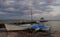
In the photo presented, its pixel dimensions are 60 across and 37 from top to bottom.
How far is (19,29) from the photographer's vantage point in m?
2.05

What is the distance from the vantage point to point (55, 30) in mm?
2047

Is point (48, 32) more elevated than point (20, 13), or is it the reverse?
point (20, 13)

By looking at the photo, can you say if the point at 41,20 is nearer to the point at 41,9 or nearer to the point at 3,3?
the point at 41,9

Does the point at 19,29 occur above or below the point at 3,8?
below

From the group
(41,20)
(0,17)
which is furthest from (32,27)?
A: (0,17)

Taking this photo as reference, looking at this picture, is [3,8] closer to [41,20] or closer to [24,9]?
[24,9]

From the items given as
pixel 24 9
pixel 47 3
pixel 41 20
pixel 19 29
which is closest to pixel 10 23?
pixel 19 29

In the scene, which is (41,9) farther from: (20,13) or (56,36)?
(56,36)

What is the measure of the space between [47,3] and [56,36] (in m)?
0.50

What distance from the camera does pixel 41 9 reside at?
2074 millimetres

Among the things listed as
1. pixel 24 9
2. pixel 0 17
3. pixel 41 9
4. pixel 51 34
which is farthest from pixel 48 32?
pixel 0 17

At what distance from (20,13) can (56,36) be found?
0.63 m

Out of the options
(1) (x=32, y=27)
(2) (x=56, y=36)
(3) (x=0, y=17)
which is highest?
(3) (x=0, y=17)

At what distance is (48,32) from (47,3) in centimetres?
43
